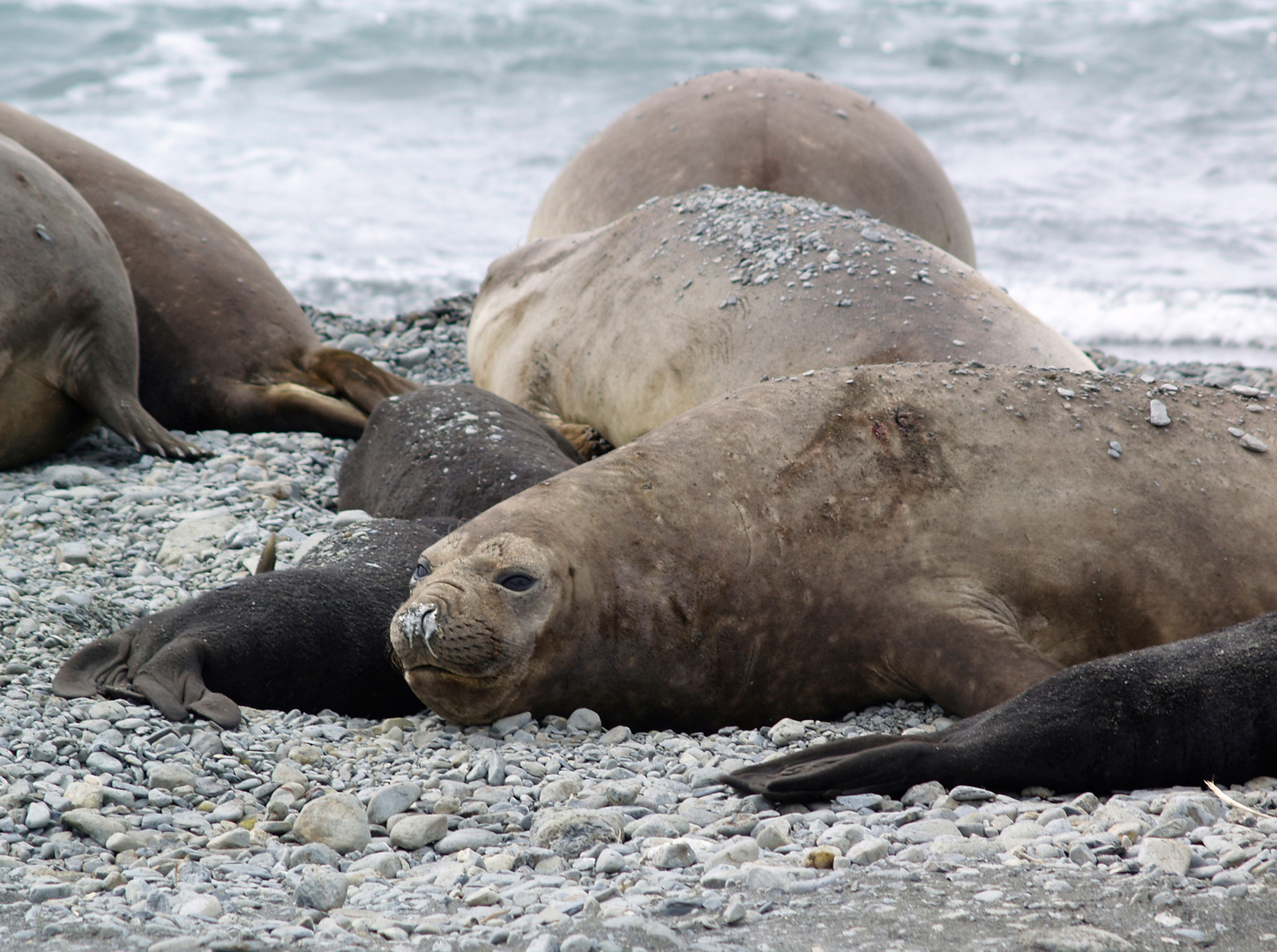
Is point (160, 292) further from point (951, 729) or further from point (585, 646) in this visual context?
point (951, 729)

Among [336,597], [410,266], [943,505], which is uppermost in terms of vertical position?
[943,505]

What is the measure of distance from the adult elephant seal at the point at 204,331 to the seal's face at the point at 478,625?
2864mm

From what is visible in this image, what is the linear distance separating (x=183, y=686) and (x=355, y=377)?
299cm

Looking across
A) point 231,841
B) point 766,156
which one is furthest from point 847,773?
point 766,156

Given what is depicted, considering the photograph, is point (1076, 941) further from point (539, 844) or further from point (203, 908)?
point (203, 908)

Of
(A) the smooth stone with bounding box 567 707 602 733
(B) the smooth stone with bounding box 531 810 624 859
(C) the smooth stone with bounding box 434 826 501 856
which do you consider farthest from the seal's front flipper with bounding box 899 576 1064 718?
(C) the smooth stone with bounding box 434 826 501 856

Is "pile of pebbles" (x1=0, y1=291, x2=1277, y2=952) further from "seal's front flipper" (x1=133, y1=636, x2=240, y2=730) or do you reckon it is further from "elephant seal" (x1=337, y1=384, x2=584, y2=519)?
"elephant seal" (x1=337, y1=384, x2=584, y2=519)

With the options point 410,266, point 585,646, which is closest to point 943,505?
point 585,646

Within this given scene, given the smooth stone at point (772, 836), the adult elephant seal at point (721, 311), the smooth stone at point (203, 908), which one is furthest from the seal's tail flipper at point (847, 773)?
the adult elephant seal at point (721, 311)

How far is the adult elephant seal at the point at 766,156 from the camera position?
6430 millimetres

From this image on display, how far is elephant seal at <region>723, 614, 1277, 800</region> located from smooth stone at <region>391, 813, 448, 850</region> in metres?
0.58

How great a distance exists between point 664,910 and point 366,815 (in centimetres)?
77

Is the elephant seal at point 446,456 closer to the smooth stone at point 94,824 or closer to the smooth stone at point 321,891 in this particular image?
the smooth stone at point 94,824

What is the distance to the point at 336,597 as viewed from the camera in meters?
3.56
